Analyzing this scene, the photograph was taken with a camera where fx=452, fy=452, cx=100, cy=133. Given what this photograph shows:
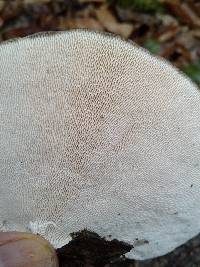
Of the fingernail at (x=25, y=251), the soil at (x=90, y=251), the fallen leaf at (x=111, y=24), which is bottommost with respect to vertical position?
the fingernail at (x=25, y=251)

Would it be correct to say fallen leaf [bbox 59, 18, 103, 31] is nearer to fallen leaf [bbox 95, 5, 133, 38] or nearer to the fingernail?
fallen leaf [bbox 95, 5, 133, 38]

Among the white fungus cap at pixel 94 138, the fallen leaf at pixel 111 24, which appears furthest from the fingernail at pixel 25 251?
the fallen leaf at pixel 111 24

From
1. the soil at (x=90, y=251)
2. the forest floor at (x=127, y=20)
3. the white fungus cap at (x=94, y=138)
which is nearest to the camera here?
the white fungus cap at (x=94, y=138)

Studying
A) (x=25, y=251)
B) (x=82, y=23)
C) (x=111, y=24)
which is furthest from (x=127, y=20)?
(x=25, y=251)

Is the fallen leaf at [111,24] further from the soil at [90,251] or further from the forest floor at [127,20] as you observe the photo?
the soil at [90,251]

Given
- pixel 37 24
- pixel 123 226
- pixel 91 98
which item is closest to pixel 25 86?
pixel 91 98

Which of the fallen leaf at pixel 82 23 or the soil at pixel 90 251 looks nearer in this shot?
the soil at pixel 90 251

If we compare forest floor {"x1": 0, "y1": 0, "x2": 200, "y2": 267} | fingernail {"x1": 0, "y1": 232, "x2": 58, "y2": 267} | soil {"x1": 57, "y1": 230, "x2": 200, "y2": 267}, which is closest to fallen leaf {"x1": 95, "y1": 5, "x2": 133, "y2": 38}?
forest floor {"x1": 0, "y1": 0, "x2": 200, "y2": 267}

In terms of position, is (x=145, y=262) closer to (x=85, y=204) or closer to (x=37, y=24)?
(x=85, y=204)

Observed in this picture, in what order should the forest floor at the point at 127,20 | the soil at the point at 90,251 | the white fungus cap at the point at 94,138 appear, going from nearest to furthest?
the white fungus cap at the point at 94,138 < the soil at the point at 90,251 < the forest floor at the point at 127,20
